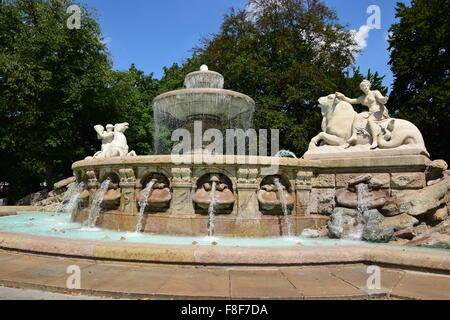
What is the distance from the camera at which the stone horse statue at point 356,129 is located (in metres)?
7.47

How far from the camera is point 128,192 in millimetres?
7023

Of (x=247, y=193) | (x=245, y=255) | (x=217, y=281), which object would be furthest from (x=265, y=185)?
(x=217, y=281)

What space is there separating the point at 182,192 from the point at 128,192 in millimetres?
1232

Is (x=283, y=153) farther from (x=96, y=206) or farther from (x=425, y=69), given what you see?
(x=425, y=69)

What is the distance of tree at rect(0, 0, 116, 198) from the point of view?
18703 millimetres

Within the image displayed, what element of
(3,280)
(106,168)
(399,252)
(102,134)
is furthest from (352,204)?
(102,134)

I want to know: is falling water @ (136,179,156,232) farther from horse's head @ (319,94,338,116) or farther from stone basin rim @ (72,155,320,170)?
horse's head @ (319,94,338,116)

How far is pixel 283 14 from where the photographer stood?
25.5 m

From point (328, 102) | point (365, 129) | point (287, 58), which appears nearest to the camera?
point (365, 129)

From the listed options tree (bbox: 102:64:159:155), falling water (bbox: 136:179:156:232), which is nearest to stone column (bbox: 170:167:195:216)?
falling water (bbox: 136:179:156:232)

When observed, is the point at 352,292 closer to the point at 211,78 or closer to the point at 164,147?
the point at 211,78

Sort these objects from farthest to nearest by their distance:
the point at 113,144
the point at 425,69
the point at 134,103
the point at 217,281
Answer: the point at 134,103 < the point at 425,69 < the point at 113,144 < the point at 217,281

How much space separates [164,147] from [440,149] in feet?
61.7

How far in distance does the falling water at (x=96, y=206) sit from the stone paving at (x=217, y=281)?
3.17 meters
